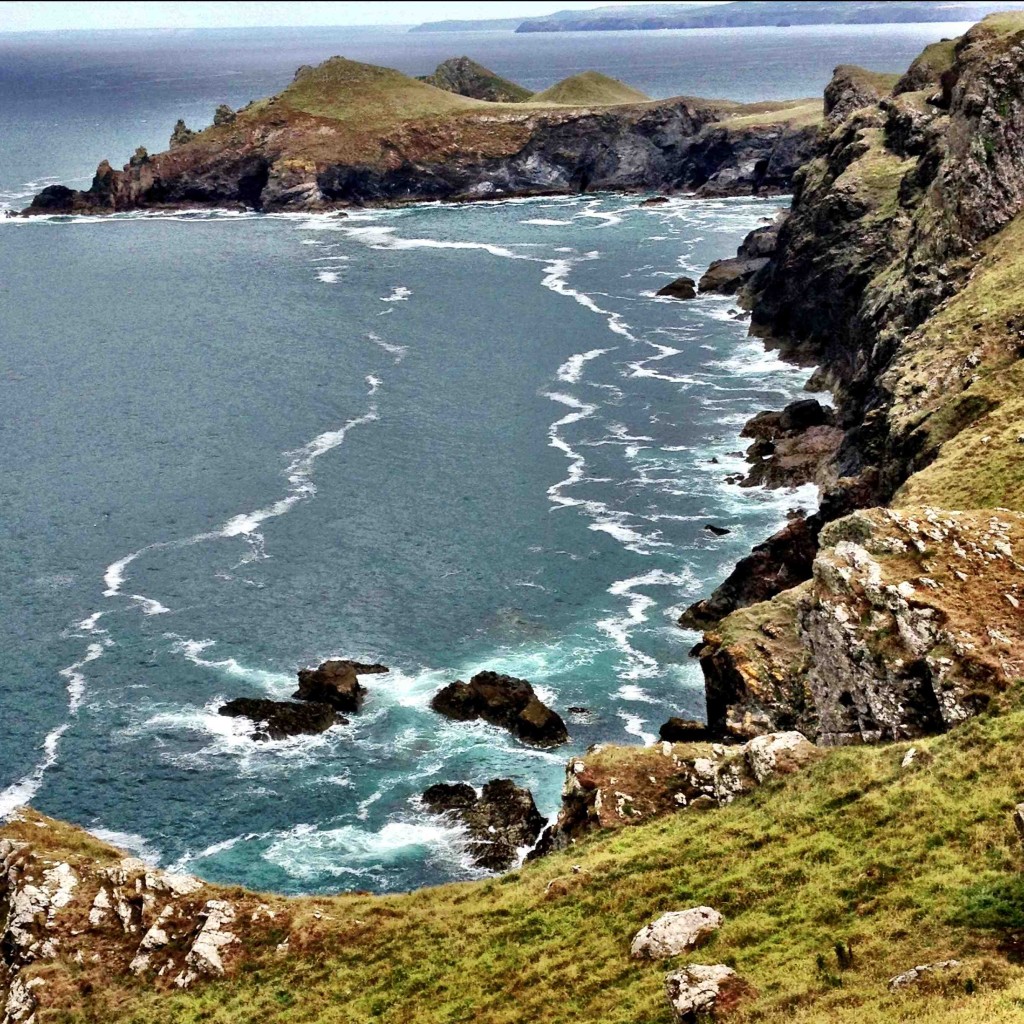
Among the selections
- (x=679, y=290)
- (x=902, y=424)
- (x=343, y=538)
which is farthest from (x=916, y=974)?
(x=679, y=290)

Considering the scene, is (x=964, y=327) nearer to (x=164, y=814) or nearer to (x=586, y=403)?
(x=586, y=403)

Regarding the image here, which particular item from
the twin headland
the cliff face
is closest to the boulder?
the cliff face

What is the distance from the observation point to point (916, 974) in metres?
29.5

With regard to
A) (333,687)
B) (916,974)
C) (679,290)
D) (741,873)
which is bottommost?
(333,687)

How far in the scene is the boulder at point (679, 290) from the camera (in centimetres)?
15688

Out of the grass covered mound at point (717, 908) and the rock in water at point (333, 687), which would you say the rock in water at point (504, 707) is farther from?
the grass covered mound at point (717, 908)

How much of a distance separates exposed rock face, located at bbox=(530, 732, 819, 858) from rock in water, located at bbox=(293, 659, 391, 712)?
2244 cm

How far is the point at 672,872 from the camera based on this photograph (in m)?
39.7

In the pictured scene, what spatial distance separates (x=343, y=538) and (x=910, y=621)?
51.0 m

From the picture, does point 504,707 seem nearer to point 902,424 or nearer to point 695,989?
point 902,424

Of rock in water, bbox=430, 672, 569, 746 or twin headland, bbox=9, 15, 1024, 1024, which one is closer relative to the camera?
twin headland, bbox=9, 15, 1024, 1024

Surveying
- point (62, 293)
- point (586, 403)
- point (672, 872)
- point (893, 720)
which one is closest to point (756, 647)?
point (893, 720)

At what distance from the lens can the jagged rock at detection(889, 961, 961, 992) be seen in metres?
29.2

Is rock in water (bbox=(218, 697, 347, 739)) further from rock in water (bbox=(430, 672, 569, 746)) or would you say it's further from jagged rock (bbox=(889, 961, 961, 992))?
jagged rock (bbox=(889, 961, 961, 992))
